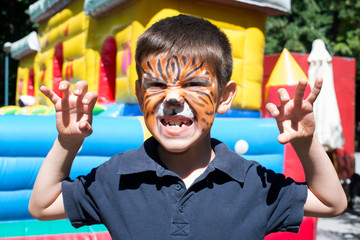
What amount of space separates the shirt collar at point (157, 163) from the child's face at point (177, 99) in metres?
0.09

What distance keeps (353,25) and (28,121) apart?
17.1m

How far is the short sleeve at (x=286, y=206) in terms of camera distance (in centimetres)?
143

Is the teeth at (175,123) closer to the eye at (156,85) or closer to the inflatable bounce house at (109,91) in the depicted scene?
the eye at (156,85)

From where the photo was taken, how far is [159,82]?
1488 millimetres

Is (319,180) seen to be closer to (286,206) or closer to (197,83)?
(286,206)

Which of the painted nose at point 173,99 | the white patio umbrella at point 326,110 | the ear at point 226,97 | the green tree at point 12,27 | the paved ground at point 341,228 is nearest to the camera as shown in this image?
the painted nose at point 173,99

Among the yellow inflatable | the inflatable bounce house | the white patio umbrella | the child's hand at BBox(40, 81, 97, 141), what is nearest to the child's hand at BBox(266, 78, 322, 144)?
the child's hand at BBox(40, 81, 97, 141)

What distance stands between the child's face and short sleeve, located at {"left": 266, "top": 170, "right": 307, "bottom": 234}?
0.32 m

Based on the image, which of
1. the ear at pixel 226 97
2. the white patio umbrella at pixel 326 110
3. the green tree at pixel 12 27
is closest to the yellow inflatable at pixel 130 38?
the white patio umbrella at pixel 326 110

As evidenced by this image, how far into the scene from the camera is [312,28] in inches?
618

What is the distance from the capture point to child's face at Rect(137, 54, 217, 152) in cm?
142

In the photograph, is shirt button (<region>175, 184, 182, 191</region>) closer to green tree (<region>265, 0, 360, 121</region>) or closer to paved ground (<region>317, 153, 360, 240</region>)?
paved ground (<region>317, 153, 360, 240</region>)

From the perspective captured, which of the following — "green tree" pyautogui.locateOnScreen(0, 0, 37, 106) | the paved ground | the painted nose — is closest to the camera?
the painted nose

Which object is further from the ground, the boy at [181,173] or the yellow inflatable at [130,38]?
the yellow inflatable at [130,38]
